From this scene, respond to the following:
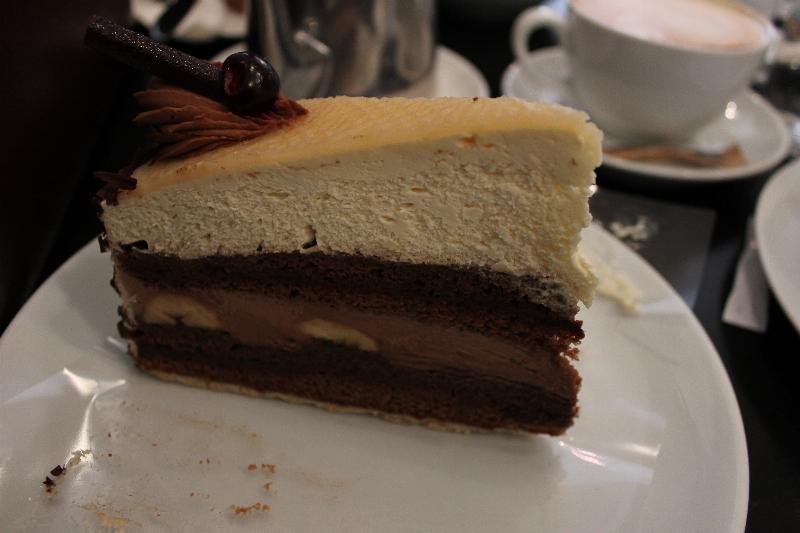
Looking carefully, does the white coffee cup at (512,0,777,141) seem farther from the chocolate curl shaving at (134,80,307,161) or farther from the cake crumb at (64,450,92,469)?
the cake crumb at (64,450,92,469)

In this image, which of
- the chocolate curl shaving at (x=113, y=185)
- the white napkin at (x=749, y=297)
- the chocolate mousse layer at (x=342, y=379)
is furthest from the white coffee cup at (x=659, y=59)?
the chocolate curl shaving at (x=113, y=185)

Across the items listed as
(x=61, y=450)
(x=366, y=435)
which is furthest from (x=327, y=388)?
(x=61, y=450)

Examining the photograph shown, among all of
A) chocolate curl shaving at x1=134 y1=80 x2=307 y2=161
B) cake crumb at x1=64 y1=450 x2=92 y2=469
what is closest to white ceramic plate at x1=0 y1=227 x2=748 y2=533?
cake crumb at x1=64 y1=450 x2=92 y2=469

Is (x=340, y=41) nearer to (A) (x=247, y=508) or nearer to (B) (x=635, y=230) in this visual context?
(B) (x=635, y=230)

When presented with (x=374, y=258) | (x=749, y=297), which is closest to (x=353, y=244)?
(x=374, y=258)

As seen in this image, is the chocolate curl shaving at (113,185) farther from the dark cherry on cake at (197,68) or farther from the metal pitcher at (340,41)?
the metal pitcher at (340,41)
